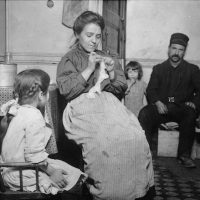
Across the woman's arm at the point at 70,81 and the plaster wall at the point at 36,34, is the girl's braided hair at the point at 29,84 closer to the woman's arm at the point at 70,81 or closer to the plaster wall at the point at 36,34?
the woman's arm at the point at 70,81

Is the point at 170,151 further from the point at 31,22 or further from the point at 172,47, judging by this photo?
the point at 31,22

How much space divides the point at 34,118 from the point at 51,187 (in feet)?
1.32

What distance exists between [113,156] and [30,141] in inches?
28.8

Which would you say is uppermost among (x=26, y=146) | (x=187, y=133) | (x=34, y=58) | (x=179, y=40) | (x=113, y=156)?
(x=179, y=40)

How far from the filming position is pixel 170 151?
12.9ft

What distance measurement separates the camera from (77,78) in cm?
258

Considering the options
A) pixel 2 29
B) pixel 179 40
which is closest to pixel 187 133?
pixel 179 40

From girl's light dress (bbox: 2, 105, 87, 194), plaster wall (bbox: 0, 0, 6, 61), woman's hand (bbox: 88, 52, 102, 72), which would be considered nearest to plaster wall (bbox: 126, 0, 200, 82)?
plaster wall (bbox: 0, 0, 6, 61)

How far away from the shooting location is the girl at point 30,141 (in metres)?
1.76

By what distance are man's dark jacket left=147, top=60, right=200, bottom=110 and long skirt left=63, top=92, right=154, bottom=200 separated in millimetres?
1789

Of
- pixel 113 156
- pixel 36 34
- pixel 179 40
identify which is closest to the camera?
pixel 113 156

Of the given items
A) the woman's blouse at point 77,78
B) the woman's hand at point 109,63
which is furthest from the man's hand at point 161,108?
the woman's hand at point 109,63

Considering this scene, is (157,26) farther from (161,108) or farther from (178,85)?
(161,108)

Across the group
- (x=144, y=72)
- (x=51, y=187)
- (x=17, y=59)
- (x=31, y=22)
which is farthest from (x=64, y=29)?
(x=51, y=187)
